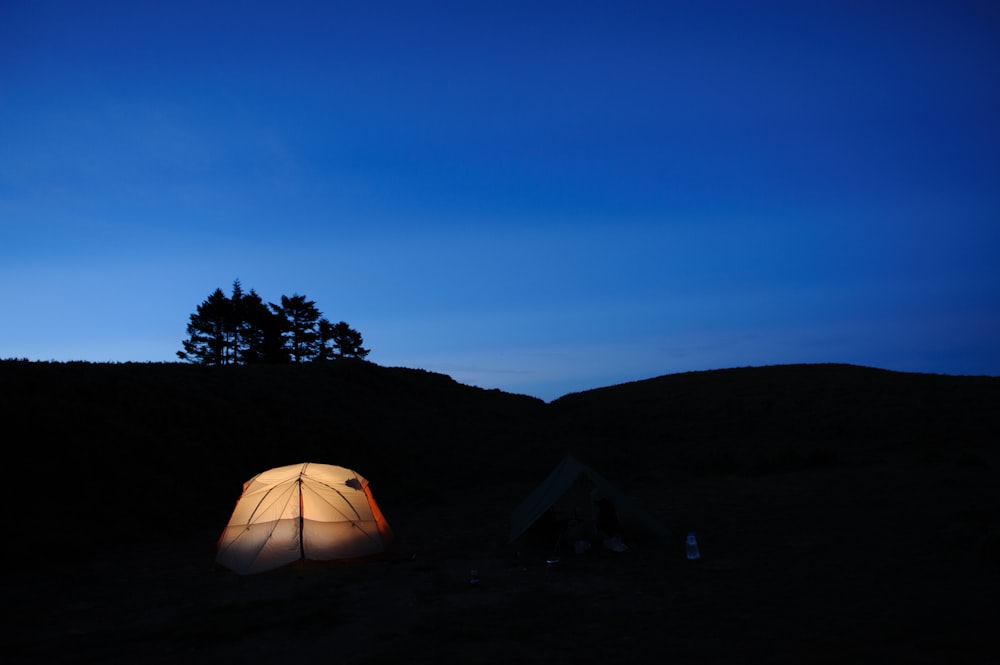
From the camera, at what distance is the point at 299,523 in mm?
15250

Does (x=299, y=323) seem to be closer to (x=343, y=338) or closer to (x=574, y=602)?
(x=343, y=338)

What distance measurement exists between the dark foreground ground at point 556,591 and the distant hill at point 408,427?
1118 millimetres

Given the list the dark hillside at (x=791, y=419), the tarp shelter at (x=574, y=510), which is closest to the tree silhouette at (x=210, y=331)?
the dark hillside at (x=791, y=419)

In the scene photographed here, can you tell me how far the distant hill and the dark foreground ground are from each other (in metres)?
1.12

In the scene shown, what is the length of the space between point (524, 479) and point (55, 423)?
19031mm

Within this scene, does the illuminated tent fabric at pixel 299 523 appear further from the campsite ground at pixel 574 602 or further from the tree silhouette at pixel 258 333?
the tree silhouette at pixel 258 333

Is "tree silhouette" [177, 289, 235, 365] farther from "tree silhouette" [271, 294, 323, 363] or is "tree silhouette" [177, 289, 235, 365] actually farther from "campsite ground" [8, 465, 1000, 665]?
"campsite ground" [8, 465, 1000, 665]

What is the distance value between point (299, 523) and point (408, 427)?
1041 inches

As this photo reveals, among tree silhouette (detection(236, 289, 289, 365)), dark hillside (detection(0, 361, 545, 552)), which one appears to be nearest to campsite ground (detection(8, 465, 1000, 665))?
dark hillside (detection(0, 361, 545, 552))

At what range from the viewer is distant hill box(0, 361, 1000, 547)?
22.1 meters

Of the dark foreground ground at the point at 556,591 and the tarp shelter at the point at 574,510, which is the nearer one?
the dark foreground ground at the point at 556,591

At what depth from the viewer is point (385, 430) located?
133 feet

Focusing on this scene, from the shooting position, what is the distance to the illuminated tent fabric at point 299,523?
15.0m

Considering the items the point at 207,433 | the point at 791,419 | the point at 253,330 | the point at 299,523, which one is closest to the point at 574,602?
the point at 299,523
